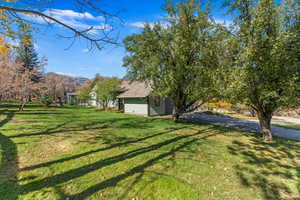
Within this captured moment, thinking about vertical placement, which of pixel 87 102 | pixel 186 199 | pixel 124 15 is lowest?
pixel 186 199

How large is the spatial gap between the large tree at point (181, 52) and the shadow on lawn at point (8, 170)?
7.99m

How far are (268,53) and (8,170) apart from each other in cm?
974

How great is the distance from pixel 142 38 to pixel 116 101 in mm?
14008

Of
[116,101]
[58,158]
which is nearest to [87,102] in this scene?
[116,101]

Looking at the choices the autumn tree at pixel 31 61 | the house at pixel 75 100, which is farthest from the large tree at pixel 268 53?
the house at pixel 75 100

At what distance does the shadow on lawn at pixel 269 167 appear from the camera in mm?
3344

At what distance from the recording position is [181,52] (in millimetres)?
9484

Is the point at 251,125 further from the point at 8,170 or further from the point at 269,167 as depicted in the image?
the point at 8,170

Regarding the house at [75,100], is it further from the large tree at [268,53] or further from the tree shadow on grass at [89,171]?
the large tree at [268,53]

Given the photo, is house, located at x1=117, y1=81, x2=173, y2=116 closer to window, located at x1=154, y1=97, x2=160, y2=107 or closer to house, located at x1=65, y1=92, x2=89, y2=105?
window, located at x1=154, y1=97, x2=160, y2=107

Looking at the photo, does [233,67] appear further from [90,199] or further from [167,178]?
[90,199]

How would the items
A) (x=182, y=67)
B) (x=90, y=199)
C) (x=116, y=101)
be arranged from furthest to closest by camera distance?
1. (x=116, y=101)
2. (x=182, y=67)
3. (x=90, y=199)

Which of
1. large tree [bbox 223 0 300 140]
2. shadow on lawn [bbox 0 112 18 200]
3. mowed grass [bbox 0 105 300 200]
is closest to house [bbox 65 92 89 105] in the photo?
shadow on lawn [bbox 0 112 18 200]

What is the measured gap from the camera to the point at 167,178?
352cm
